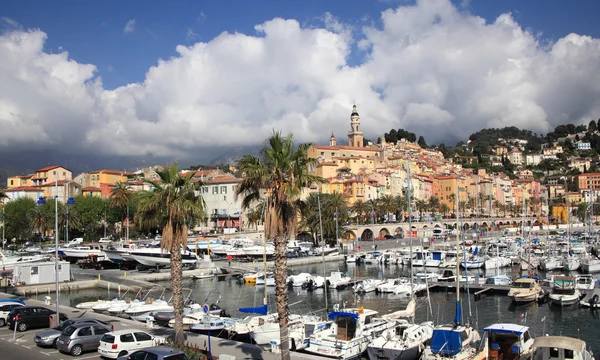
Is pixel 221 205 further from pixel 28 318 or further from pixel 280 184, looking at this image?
pixel 280 184

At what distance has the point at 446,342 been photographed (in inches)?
835

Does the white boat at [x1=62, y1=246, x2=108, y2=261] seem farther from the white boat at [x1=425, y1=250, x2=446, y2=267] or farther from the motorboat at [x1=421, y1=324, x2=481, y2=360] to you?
the motorboat at [x1=421, y1=324, x2=481, y2=360]

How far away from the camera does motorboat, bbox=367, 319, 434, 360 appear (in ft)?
72.0

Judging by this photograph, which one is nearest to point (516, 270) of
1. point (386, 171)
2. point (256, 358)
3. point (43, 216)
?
point (256, 358)

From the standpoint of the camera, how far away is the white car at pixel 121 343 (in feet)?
62.9

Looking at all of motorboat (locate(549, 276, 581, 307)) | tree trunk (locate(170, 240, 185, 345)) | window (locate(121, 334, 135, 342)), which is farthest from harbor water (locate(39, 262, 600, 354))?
window (locate(121, 334, 135, 342))

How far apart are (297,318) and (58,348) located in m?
12.0

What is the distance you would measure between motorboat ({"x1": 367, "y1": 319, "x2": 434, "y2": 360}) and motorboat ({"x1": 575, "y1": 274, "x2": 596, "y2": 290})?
2531 cm

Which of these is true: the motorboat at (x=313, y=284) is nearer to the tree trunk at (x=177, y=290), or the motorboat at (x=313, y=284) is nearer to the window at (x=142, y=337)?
the tree trunk at (x=177, y=290)

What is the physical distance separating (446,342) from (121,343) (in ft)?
41.8

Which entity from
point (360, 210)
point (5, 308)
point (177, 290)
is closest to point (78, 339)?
point (177, 290)

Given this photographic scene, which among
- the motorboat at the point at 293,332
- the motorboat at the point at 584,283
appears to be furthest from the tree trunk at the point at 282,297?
the motorboat at the point at 584,283

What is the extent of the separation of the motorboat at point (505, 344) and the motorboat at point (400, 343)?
111 inches

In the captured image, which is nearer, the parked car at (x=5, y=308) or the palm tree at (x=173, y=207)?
the palm tree at (x=173, y=207)
